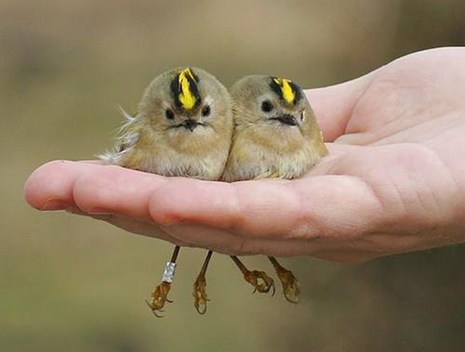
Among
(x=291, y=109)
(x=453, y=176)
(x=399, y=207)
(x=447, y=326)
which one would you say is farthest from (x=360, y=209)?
(x=447, y=326)

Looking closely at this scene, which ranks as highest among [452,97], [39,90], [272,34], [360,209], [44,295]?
[452,97]

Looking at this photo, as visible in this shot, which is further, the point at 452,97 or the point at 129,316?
the point at 129,316

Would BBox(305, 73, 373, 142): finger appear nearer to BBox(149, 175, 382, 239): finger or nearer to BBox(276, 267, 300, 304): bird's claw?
BBox(276, 267, 300, 304): bird's claw

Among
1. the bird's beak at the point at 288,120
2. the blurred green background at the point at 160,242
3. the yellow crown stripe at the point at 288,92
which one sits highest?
the yellow crown stripe at the point at 288,92

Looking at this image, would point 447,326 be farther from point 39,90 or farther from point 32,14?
point 32,14

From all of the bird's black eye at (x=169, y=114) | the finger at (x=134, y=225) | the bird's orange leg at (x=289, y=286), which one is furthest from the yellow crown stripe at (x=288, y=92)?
the finger at (x=134, y=225)

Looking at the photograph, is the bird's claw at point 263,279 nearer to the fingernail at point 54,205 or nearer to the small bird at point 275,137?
the small bird at point 275,137
